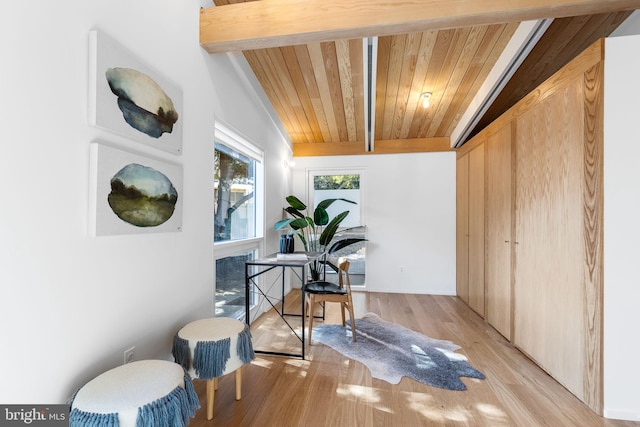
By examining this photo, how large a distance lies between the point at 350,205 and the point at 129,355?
3.53 metres

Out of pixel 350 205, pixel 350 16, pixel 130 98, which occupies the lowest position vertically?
pixel 350 205

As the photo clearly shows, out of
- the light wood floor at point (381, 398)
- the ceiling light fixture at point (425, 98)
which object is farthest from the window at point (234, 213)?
the ceiling light fixture at point (425, 98)

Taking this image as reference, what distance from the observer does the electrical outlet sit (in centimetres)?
146

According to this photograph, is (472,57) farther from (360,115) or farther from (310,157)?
(310,157)

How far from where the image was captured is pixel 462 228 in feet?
12.8

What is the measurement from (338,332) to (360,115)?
2.76 meters

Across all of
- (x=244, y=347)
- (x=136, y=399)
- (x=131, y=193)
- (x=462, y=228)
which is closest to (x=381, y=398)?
(x=244, y=347)

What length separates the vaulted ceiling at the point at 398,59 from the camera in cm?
182

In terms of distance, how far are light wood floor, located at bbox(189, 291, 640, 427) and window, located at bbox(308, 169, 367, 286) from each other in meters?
2.13

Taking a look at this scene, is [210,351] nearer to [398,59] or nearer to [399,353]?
[399,353]

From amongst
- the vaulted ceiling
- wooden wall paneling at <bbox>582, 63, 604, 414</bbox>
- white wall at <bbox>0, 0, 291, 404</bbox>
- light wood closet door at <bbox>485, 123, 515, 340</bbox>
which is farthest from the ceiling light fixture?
white wall at <bbox>0, 0, 291, 404</bbox>

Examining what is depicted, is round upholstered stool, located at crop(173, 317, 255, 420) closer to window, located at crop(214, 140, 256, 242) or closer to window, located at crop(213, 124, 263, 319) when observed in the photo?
window, located at crop(213, 124, 263, 319)

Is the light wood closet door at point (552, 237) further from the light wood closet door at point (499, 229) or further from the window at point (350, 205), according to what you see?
the window at point (350, 205)

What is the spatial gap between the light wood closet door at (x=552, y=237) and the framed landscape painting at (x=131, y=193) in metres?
2.69
